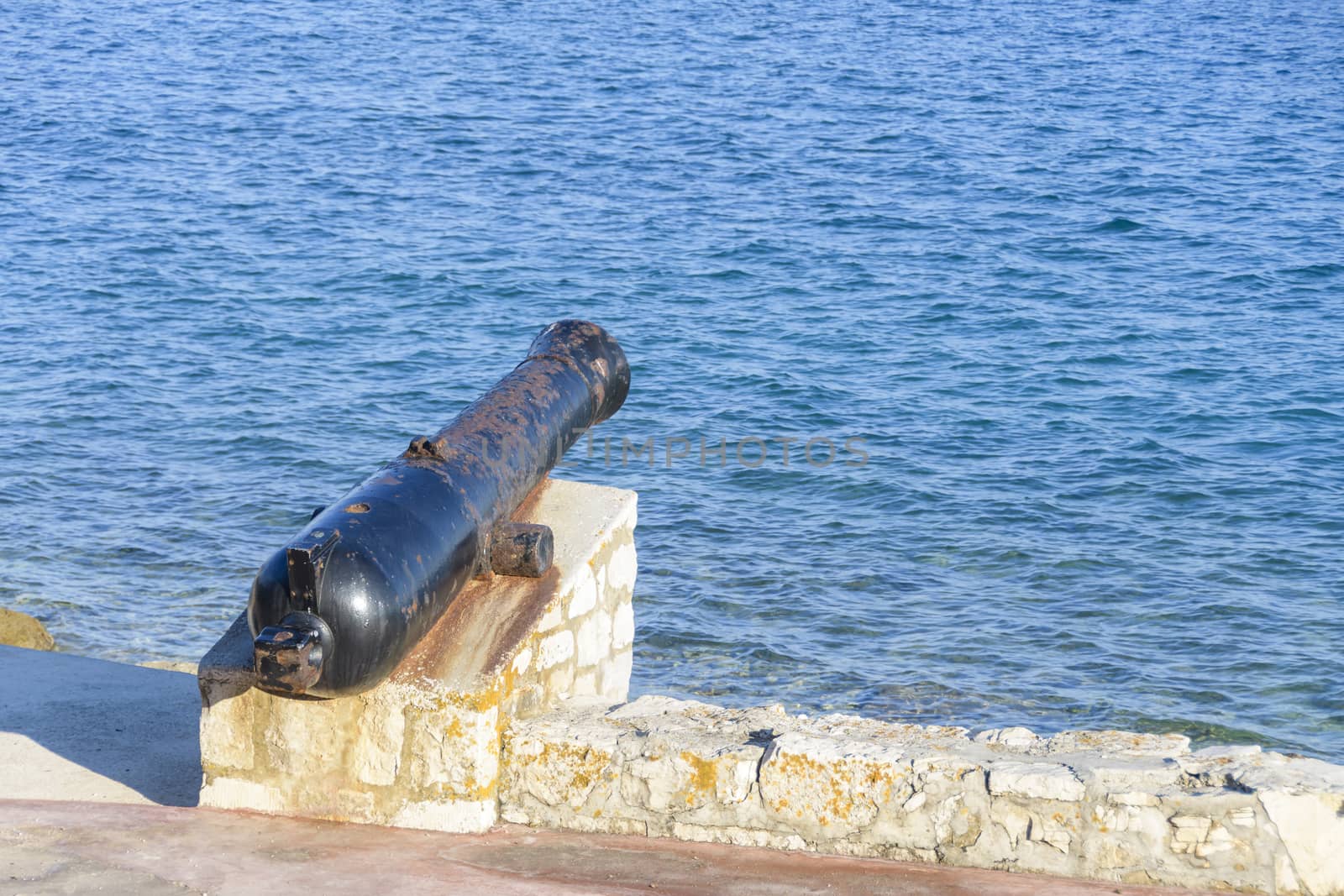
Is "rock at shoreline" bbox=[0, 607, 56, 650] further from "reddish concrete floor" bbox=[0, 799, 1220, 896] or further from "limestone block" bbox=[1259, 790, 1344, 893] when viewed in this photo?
"limestone block" bbox=[1259, 790, 1344, 893]

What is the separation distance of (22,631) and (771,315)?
9.05 metres

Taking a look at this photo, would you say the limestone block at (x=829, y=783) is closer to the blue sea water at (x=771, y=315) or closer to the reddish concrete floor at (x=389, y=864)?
the reddish concrete floor at (x=389, y=864)

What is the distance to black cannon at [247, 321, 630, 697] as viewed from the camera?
3.84 metres

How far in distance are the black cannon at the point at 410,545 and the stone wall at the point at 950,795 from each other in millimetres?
569

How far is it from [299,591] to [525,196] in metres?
15.6

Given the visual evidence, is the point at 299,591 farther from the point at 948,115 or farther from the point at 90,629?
the point at 948,115

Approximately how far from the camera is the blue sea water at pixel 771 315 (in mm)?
9133

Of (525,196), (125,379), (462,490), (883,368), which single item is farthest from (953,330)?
(462,490)

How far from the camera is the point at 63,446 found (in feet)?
39.2

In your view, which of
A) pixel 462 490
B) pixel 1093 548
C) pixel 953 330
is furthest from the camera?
pixel 953 330

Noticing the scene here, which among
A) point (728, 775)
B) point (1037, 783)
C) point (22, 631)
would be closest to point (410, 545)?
point (728, 775)

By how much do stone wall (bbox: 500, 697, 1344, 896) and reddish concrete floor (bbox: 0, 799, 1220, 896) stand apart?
0.07 m

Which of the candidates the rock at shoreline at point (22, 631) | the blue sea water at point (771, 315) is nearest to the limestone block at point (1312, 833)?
the blue sea water at point (771, 315)

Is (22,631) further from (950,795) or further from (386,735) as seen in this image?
(950,795)
